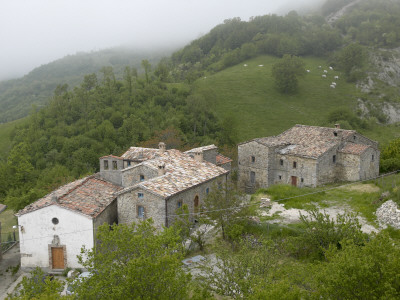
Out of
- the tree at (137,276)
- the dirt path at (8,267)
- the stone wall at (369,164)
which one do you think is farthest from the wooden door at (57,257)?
the stone wall at (369,164)

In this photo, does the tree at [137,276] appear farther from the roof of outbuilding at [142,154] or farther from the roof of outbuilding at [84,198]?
the roof of outbuilding at [142,154]

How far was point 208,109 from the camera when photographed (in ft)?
237

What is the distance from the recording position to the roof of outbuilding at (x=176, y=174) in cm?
2697

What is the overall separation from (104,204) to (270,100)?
203ft

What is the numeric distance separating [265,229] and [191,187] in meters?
6.22

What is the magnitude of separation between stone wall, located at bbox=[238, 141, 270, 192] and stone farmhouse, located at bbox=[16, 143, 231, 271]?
10.7 m

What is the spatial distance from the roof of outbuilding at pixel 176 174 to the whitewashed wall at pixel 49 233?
13.0 feet

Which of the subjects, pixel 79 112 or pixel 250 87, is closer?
pixel 79 112

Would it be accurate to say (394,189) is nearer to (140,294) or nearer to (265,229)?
(265,229)

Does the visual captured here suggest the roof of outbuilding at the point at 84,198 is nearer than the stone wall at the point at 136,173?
Yes

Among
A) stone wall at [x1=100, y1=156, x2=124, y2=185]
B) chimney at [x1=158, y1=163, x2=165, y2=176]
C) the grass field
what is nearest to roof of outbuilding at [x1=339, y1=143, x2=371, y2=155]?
chimney at [x1=158, y1=163, x2=165, y2=176]

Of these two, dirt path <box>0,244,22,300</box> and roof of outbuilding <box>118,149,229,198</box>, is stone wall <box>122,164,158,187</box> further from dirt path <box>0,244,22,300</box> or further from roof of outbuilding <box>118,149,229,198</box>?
dirt path <box>0,244,22,300</box>

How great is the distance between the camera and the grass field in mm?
74062

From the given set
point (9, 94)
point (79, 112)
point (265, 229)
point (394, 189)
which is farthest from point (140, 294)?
point (9, 94)
